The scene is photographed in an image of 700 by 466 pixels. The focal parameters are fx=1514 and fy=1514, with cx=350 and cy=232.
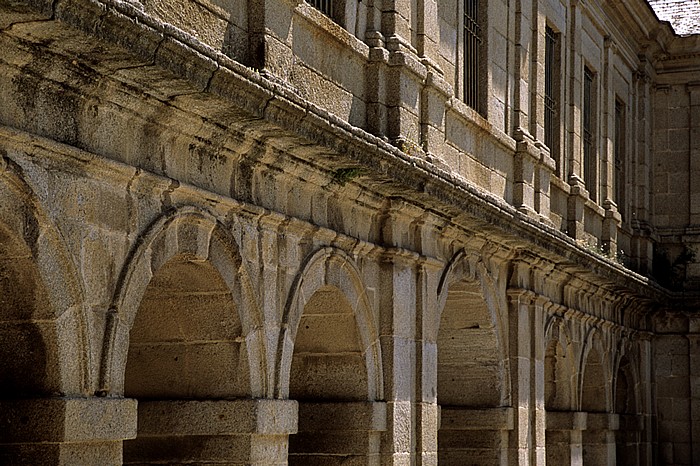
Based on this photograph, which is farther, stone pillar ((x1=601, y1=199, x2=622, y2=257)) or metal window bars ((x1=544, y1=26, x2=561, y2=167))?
stone pillar ((x1=601, y1=199, x2=622, y2=257))

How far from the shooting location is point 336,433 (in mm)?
11812

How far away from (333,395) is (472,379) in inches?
152

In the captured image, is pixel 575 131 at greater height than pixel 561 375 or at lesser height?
greater

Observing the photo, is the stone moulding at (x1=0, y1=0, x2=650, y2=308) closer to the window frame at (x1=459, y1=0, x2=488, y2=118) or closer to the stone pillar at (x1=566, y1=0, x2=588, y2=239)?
the window frame at (x1=459, y1=0, x2=488, y2=118)

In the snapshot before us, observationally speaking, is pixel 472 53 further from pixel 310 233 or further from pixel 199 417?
pixel 199 417

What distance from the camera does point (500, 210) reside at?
13852mm

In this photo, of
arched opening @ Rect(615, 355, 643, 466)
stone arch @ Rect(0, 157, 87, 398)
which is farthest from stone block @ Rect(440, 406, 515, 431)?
stone arch @ Rect(0, 157, 87, 398)

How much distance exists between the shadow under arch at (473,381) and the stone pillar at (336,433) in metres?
3.50

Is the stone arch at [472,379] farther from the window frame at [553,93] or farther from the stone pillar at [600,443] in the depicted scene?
the stone pillar at [600,443]

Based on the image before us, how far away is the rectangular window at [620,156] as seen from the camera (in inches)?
888

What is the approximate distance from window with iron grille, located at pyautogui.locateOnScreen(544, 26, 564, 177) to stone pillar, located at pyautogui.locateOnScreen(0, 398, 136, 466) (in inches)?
438

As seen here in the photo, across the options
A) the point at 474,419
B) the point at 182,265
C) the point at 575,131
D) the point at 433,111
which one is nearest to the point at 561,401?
the point at 575,131

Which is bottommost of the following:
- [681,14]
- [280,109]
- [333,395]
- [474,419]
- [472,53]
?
[474,419]

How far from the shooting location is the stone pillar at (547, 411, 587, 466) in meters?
18.5
